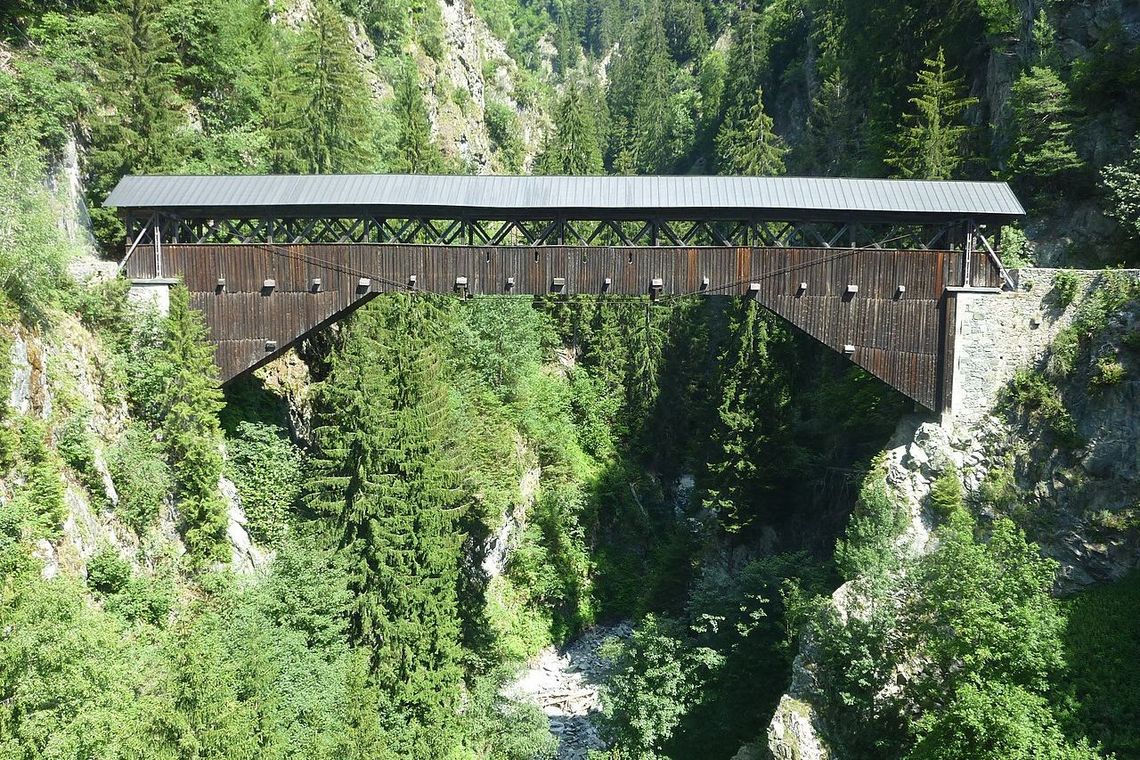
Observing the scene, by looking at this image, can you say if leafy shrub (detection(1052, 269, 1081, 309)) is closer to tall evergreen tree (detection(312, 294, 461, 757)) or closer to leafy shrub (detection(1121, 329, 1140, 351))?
leafy shrub (detection(1121, 329, 1140, 351))

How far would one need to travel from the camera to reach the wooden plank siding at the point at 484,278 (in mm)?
21719

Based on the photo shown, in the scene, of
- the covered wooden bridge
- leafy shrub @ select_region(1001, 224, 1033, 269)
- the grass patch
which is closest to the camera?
the grass patch

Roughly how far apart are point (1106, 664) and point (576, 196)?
1572cm

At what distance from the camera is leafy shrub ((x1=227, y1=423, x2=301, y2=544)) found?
23.0 m

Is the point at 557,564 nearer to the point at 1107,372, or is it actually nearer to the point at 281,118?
the point at 281,118

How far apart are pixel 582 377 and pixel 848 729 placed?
2587 centimetres

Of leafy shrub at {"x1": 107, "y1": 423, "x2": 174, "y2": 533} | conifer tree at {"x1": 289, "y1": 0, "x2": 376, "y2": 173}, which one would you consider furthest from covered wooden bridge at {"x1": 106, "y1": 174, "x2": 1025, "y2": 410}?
conifer tree at {"x1": 289, "y1": 0, "x2": 376, "y2": 173}

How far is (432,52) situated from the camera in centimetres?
5066

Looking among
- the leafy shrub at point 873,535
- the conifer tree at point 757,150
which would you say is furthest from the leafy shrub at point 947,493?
the conifer tree at point 757,150

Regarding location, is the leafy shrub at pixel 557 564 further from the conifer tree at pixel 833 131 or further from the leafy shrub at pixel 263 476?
the conifer tree at pixel 833 131

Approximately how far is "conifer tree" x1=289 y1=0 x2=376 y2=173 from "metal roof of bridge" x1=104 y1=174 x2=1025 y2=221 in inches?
290

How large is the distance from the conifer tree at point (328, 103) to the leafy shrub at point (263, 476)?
33.9 feet

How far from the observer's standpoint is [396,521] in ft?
77.7

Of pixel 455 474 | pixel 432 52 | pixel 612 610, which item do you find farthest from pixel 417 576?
pixel 432 52
